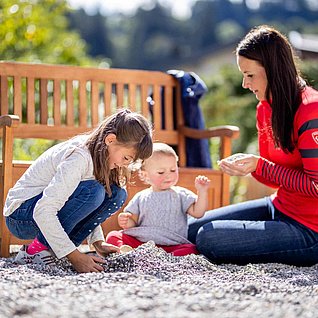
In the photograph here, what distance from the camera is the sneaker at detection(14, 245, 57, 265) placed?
156 inches

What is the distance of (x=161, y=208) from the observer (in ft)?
15.3

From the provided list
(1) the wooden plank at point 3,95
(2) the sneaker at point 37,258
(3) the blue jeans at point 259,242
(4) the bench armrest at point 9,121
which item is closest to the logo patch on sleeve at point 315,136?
(3) the blue jeans at point 259,242

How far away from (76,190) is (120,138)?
35 centimetres

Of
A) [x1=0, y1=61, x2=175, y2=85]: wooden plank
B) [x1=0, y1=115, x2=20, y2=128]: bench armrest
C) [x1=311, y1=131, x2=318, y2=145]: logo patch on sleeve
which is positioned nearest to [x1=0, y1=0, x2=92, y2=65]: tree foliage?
[x1=0, y1=61, x2=175, y2=85]: wooden plank

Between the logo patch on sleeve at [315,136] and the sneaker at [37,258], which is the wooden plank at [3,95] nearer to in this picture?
the sneaker at [37,258]

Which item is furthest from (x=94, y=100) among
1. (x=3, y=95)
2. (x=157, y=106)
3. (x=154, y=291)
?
(x=154, y=291)

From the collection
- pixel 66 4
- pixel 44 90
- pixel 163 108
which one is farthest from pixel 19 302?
pixel 66 4

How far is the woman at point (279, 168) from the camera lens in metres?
4.20

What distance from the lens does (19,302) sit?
284 centimetres

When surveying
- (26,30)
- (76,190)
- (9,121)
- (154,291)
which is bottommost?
(154,291)

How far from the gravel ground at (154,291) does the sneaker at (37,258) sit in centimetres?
6

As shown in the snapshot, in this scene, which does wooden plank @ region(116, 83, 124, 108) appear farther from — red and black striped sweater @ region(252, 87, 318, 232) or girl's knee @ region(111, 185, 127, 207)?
girl's knee @ region(111, 185, 127, 207)

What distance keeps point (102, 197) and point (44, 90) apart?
174 cm

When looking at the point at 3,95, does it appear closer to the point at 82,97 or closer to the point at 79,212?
the point at 82,97
